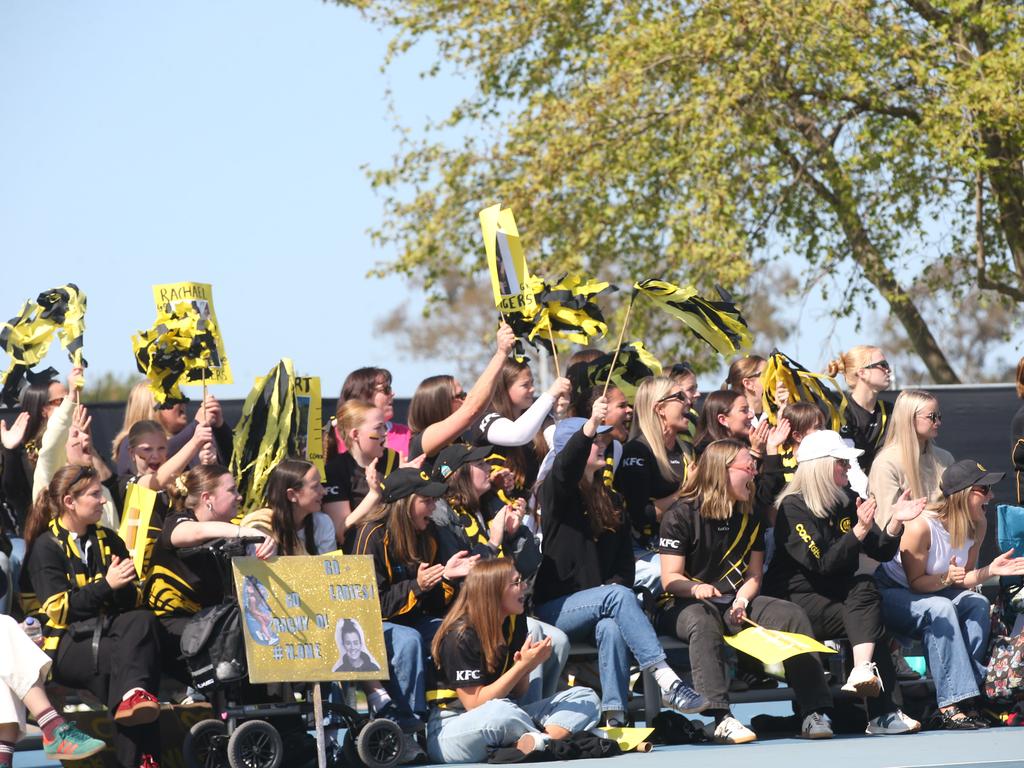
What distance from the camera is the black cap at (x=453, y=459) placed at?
7879mm

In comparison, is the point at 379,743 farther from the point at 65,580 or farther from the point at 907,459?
the point at 907,459

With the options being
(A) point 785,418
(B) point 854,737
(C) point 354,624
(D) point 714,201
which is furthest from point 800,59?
(C) point 354,624

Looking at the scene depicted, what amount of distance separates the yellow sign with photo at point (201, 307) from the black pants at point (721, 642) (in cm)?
260

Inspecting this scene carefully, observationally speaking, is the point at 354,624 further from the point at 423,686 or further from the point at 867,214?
the point at 867,214

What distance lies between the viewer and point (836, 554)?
8297 millimetres

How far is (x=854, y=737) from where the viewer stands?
26.8 ft

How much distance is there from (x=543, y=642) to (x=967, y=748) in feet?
6.56

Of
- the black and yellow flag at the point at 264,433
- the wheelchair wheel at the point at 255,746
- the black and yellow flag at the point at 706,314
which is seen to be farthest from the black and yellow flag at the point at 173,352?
the black and yellow flag at the point at 706,314

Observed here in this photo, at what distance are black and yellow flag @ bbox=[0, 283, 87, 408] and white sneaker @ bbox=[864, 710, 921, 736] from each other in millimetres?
4571

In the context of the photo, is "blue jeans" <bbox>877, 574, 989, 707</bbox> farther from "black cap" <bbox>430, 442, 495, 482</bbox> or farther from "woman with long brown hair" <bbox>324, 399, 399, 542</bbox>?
"woman with long brown hair" <bbox>324, 399, 399, 542</bbox>

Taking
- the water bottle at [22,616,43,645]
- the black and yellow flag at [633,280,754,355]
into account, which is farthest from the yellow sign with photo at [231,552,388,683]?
the black and yellow flag at [633,280,754,355]

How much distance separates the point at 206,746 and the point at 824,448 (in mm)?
3500

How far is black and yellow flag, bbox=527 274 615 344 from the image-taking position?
27.4ft

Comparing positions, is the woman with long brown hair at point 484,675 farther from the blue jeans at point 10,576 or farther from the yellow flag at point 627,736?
the blue jeans at point 10,576
